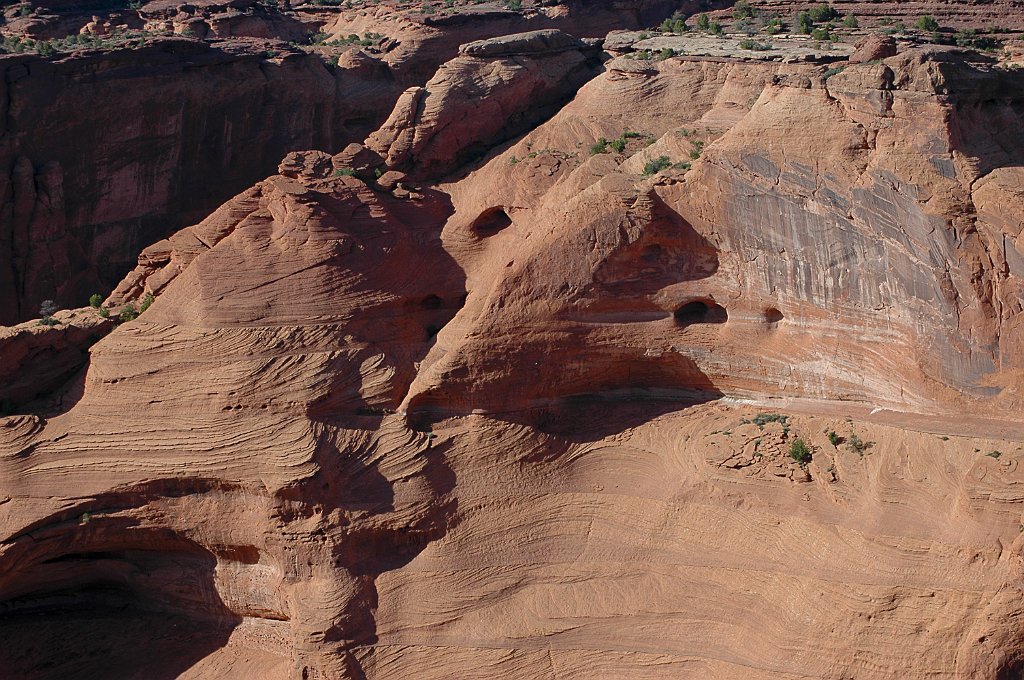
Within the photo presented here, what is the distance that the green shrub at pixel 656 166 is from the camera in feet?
73.4

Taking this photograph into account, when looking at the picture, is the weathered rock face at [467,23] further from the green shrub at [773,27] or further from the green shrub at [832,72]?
the green shrub at [832,72]

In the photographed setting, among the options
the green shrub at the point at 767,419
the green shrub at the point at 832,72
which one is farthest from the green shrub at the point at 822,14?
the green shrub at the point at 767,419

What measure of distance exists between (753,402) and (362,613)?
8.38m

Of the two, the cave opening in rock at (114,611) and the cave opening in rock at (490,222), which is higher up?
the cave opening in rock at (490,222)

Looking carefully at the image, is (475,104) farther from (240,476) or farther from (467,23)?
(467,23)

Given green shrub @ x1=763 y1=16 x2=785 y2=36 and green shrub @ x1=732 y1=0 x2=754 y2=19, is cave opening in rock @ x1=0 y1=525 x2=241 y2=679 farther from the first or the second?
green shrub @ x1=732 y1=0 x2=754 y2=19

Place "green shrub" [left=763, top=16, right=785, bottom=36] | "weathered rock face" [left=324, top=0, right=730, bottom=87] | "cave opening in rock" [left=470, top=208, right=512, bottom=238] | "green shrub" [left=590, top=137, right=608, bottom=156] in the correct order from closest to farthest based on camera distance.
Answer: "cave opening in rock" [left=470, top=208, right=512, bottom=238]
"green shrub" [left=590, top=137, right=608, bottom=156]
"green shrub" [left=763, top=16, right=785, bottom=36]
"weathered rock face" [left=324, top=0, right=730, bottom=87]

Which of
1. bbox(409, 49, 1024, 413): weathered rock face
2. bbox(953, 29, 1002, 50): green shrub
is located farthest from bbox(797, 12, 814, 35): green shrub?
bbox(409, 49, 1024, 413): weathered rock face

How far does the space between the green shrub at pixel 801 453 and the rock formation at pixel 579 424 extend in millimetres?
57

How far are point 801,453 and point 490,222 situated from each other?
812 centimetres

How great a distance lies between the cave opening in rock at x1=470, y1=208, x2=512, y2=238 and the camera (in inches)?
933

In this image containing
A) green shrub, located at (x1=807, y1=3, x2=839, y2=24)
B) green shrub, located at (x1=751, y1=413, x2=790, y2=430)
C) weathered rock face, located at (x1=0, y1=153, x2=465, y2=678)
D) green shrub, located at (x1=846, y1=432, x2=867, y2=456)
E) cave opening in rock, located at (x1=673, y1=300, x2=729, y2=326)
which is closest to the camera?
weathered rock face, located at (x1=0, y1=153, x2=465, y2=678)

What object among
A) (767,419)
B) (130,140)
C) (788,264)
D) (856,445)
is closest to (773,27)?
(788,264)

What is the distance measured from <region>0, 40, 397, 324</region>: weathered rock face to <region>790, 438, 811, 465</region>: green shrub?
18.7 meters
